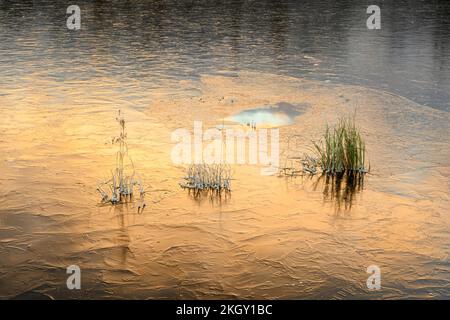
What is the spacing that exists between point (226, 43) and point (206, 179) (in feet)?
39.7

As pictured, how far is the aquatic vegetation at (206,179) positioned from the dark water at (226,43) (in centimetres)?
425

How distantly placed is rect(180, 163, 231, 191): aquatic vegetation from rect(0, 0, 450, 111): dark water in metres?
4.25

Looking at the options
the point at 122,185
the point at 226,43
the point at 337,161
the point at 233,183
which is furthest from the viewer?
the point at 226,43

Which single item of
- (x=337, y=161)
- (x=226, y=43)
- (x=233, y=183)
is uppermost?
(x=226, y=43)

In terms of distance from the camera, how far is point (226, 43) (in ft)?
71.0

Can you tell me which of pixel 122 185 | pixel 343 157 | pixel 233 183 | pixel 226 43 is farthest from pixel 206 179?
pixel 226 43

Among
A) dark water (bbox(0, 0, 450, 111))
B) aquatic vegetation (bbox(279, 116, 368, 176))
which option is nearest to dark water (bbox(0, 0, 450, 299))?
dark water (bbox(0, 0, 450, 111))

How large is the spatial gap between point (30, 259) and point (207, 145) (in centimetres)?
433

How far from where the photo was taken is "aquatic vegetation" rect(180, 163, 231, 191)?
995cm

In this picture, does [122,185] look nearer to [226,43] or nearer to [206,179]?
[206,179]

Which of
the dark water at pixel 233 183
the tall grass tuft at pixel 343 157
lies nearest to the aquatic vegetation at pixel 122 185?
the dark water at pixel 233 183
